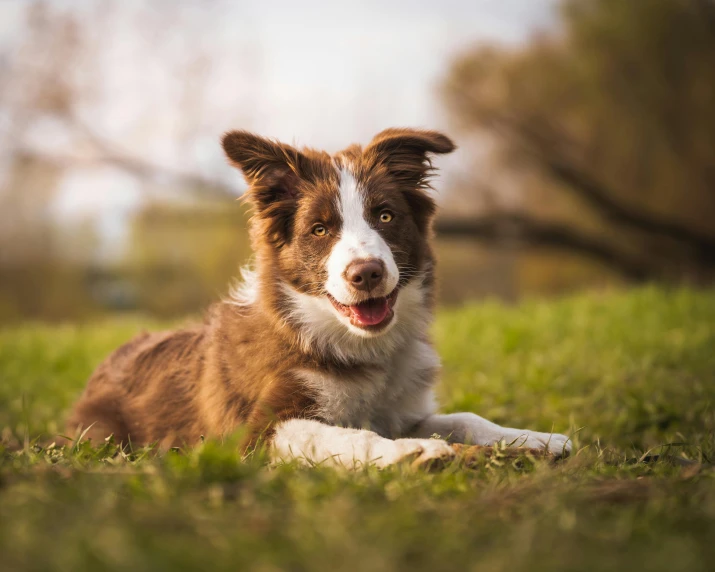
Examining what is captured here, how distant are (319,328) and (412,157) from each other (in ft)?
4.60

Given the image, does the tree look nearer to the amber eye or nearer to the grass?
the amber eye

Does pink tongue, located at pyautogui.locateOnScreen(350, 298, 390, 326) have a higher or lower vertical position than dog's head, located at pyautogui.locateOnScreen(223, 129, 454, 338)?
lower

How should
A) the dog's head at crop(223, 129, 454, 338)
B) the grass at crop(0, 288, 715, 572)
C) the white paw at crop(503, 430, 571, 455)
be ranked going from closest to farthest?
the grass at crop(0, 288, 715, 572) < the white paw at crop(503, 430, 571, 455) < the dog's head at crop(223, 129, 454, 338)

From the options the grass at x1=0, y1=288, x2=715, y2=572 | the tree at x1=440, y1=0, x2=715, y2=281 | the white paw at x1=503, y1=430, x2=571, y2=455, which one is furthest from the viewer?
the tree at x1=440, y1=0, x2=715, y2=281

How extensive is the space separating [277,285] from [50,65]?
1403 centimetres

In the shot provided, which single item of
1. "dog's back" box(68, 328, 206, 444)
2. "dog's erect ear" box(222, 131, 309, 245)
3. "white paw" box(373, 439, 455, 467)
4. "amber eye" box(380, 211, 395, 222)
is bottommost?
"dog's back" box(68, 328, 206, 444)

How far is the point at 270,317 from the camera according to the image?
4.57m

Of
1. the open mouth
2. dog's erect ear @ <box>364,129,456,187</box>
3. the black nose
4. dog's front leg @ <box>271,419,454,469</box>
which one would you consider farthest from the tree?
dog's front leg @ <box>271,419,454,469</box>

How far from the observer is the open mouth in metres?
4.29

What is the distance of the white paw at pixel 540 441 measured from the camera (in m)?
3.96

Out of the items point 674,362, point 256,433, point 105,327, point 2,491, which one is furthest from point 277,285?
point 105,327

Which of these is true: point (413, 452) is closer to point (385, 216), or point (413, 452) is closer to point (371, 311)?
point (371, 311)

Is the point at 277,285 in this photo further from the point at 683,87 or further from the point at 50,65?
the point at 683,87

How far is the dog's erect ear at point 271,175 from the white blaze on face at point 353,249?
1.23 feet
